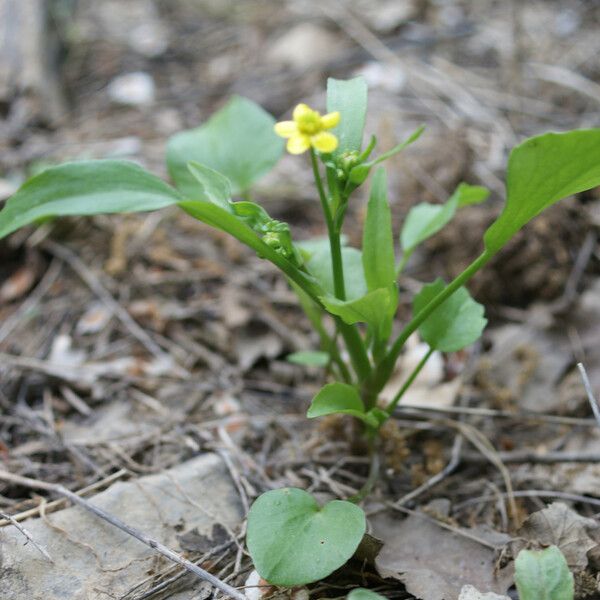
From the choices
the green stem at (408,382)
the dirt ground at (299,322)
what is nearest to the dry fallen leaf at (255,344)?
the dirt ground at (299,322)

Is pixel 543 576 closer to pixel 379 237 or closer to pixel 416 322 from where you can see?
pixel 416 322

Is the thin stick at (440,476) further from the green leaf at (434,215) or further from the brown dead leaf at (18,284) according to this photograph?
the brown dead leaf at (18,284)

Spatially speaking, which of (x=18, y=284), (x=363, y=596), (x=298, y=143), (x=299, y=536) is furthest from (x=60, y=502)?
(x=18, y=284)

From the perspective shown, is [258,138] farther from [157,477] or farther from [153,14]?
[153,14]

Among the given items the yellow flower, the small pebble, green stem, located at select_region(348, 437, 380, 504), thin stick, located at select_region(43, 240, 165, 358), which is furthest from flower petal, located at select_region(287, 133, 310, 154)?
the small pebble

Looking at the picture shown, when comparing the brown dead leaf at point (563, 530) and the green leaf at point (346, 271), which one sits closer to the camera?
the brown dead leaf at point (563, 530)

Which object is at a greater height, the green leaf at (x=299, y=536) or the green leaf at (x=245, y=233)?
the green leaf at (x=245, y=233)

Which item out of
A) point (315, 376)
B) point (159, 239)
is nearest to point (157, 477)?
point (315, 376)

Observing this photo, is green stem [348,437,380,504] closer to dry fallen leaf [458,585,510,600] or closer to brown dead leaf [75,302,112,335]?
dry fallen leaf [458,585,510,600]
